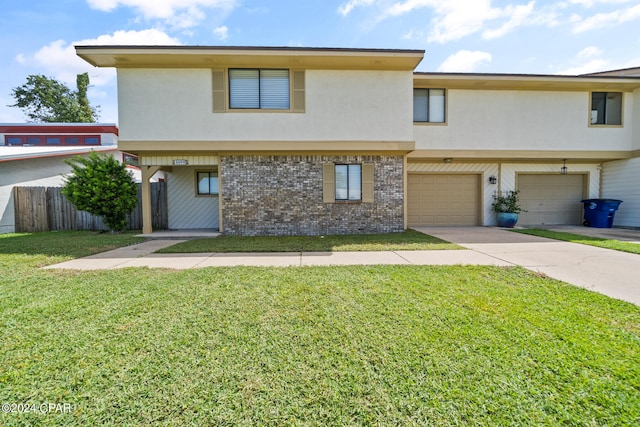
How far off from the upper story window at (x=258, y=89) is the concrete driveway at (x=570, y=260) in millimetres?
6641

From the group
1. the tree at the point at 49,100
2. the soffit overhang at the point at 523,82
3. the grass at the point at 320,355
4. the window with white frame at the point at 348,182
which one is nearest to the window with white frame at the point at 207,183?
the window with white frame at the point at 348,182

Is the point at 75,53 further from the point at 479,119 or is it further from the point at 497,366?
the point at 479,119

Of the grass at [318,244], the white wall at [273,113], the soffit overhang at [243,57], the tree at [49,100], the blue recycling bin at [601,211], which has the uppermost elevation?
the tree at [49,100]

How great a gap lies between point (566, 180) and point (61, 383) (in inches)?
619

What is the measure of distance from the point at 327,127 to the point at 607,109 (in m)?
11.1

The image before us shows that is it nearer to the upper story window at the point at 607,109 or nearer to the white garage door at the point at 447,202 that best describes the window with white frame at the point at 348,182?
the white garage door at the point at 447,202

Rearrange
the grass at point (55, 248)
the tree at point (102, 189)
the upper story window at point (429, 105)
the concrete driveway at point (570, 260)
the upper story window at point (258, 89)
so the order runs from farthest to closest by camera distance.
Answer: the upper story window at point (429, 105)
the tree at point (102, 189)
the upper story window at point (258, 89)
the grass at point (55, 248)
the concrete driveway at point (570, 260)

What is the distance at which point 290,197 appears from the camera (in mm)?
9023

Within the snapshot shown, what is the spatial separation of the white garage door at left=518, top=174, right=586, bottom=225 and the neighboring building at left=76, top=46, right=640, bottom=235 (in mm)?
1050

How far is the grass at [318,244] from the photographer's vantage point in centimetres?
671

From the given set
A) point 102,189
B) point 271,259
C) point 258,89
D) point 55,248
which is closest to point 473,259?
point 271,259

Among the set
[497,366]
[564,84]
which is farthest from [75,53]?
[564,84]

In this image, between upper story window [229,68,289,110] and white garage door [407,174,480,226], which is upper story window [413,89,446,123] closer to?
white garage door [407,174,480,226]

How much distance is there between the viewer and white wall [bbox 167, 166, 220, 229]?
10938 mm
